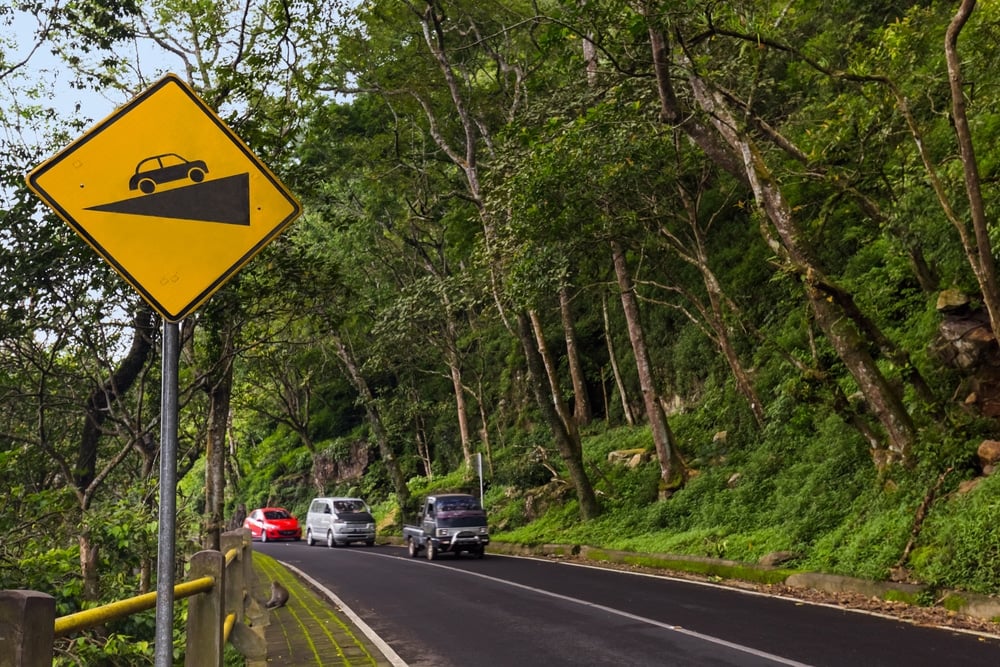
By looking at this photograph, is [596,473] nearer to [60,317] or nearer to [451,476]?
[451,476]

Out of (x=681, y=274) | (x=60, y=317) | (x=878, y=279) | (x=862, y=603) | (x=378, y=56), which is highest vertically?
(x=378, y=56)

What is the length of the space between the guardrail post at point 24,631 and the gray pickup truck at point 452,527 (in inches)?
859

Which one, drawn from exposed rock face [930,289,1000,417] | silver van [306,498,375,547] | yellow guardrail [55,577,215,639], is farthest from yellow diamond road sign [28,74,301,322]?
silver van [306,498,375,547]

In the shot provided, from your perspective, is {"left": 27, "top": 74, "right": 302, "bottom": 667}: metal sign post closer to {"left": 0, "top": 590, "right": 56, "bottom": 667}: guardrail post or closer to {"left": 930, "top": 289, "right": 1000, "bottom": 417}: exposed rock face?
{"left": 0, "top": 590, "right": 56, "bottom": 667}: guardrail post

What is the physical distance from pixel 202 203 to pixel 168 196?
0.40 feet

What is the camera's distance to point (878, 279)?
66.5ft

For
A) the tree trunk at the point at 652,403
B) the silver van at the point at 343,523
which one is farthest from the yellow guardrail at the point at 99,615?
the silver van at the point at 343,523

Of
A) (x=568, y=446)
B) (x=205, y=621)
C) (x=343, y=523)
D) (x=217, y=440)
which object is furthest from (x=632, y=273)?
(x=205, y=621)

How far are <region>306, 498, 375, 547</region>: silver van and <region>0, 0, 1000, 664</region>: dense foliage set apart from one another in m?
5.86

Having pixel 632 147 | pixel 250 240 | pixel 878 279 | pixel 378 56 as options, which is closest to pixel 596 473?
pixel 878 279

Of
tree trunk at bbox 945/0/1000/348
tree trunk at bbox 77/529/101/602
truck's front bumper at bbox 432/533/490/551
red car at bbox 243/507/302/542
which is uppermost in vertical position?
tree trunk at bbox 945/0/1000/348

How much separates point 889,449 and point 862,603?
4.09m

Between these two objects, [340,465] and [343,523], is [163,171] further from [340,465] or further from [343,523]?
[340,465]

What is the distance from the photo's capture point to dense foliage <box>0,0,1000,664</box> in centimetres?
1176
